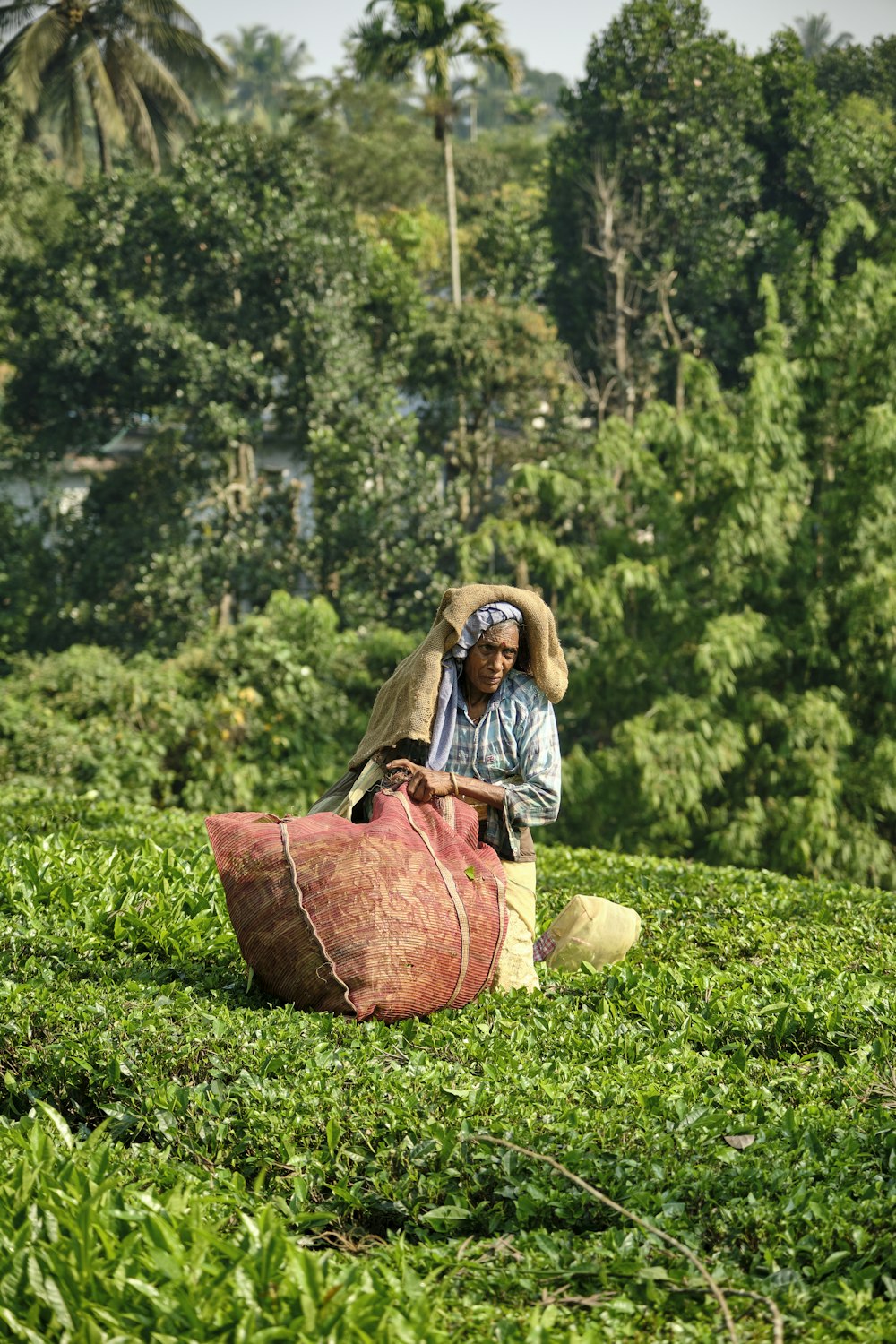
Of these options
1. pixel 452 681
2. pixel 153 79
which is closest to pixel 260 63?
pixel 153 79

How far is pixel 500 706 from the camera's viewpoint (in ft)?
16.9

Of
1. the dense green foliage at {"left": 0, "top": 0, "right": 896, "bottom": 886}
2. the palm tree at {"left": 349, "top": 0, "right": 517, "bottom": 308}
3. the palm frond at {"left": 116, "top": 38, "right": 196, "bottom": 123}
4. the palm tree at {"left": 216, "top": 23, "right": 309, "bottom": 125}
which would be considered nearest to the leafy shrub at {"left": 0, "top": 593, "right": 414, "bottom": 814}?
the dense green foliage at {"left": 0, "top": 0, "right": 896, "bottom": 886}

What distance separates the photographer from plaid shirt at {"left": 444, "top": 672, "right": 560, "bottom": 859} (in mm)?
5043

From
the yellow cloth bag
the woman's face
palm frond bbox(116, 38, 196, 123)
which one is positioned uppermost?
palm frond bbox(116, 38, 196, 123)

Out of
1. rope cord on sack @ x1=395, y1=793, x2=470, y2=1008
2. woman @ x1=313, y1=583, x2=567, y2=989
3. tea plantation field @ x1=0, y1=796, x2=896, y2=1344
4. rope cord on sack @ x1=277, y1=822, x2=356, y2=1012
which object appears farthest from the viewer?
woman @ x1=313, y1=583, x2=567, y2=989

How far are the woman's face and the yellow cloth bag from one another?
3.21ft

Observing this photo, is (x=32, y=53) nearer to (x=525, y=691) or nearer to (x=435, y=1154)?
(x=525, y=691)

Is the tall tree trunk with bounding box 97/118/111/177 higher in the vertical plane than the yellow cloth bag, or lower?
higher

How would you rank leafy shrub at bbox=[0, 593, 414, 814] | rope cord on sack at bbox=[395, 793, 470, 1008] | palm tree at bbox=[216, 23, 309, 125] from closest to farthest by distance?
rope cord on sack at bbox=[395, 793, 470, 1008]
leafy shrub at bbox=[0, 593, 414, 814]
palm tree at bbox=[216, 23, 309, 125]

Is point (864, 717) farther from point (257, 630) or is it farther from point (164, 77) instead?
point (164, 77)

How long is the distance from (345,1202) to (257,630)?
12.1 m

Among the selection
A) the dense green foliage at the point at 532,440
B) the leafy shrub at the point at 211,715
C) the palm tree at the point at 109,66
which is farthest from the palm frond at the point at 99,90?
the leafy shrub at the point at 211,715

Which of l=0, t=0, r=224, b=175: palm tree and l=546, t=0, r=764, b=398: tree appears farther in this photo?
l=0, t=0, r=224, b=175: palm tree

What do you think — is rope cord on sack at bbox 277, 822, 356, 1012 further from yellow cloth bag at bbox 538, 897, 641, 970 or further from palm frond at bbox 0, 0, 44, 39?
palm frond at bbox 0, 0, 44, 39
